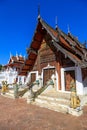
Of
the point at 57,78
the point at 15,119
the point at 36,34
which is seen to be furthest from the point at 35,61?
A: the point at 15,119

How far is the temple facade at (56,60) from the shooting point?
9.02 m

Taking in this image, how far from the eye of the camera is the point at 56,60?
36.3ft

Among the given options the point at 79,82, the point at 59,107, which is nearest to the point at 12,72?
the point at 79,82

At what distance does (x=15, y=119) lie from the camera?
541 cm

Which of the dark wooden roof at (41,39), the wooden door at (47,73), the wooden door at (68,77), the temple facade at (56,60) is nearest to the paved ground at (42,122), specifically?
the temple facade at (56,60)

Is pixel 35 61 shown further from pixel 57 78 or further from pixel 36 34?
pixel 57 78

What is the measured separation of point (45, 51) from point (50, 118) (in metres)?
7.76

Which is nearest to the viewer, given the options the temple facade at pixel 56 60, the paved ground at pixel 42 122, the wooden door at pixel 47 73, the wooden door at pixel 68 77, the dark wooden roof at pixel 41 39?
the paved ground at pixel 42 122

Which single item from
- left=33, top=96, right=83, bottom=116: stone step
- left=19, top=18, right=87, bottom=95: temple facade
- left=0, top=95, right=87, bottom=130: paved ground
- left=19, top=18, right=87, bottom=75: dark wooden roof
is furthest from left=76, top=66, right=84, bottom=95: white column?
left=0, top=95, right=87, bottom=130: paved ground

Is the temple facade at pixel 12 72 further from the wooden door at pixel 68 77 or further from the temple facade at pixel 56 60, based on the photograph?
the wooden door at pixel 68 77

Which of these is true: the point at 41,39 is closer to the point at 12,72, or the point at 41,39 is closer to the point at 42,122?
the point at 42,122

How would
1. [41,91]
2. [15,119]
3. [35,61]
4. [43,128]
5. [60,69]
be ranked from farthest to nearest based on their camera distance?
[35,61] → [60,69] → [41,91] → [15,119] → [43,128]

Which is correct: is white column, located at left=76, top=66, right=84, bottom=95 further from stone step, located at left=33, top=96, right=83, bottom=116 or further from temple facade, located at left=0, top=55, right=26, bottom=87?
temple facade, located at left=0, top=55, right=26, bottom=87

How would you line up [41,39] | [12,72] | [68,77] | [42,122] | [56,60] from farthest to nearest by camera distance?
[12,72]
[41,39]
[56,60]
[68,77]
[42,122]
